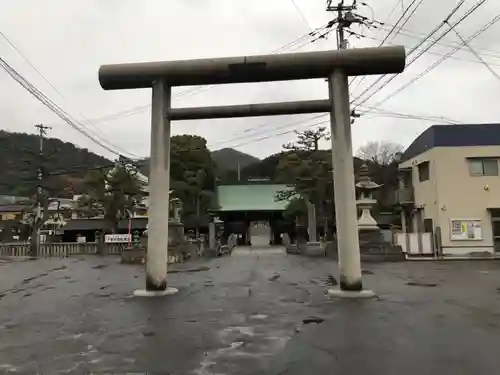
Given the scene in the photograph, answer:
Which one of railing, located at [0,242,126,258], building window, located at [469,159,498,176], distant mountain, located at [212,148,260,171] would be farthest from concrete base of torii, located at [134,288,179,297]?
distant mountain, located at [212,148,260,171]

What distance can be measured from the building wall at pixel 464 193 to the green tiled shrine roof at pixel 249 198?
20456 mm

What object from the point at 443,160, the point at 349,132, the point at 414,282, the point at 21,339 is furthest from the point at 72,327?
the point at 443,160

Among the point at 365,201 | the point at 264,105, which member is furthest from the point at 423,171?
the point at 264,105

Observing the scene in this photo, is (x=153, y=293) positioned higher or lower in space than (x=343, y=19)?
lower

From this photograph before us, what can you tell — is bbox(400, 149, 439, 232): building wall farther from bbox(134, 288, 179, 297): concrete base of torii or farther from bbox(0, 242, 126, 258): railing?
bbox(134, 288, 179, 297): concrete base of torii

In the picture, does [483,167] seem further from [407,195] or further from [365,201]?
[365,201]

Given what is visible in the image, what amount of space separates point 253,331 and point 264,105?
18.1 feet

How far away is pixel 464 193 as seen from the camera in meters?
26.7

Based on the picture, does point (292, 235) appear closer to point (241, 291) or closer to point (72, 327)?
point (241, 291)

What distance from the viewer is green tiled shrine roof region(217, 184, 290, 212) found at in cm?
4697

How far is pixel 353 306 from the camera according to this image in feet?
28.6

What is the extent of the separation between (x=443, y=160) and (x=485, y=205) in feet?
10.7

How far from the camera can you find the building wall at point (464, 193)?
26.1 m

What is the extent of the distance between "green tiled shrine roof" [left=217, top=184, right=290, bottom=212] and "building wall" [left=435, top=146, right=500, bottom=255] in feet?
67.1
